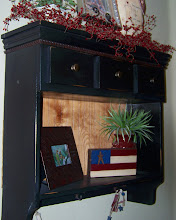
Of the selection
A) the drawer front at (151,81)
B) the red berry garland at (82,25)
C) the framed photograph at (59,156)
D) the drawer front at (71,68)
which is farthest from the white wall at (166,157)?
the drawer front at (71,68)

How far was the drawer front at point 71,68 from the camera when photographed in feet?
3.89

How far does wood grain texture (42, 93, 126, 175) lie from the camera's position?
152cm

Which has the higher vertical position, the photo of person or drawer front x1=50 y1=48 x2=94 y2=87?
drawer front x1=50 y1=48 x2=94 y2=87

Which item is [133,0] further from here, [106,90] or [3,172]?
[3,172]

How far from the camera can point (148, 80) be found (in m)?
1.62

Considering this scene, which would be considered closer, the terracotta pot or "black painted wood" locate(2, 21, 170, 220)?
"black painted wood" locate(2, 21, 170, 220)

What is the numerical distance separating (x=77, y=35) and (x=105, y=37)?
0.14 metres

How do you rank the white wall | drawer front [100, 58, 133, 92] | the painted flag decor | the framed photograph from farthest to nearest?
the white wall, the painted flag decor, drawer front [100, 58, 133, 92], the framed photograph

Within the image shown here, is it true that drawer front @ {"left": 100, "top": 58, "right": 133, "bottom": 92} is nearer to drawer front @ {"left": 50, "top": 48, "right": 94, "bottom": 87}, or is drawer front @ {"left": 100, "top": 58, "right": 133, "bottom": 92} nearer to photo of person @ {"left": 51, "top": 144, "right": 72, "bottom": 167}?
drawer front @ {"left": 50, "top": 48, "right": 94, "bottom": 87}

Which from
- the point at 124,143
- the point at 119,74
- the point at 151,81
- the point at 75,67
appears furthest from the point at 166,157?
the point at 75,67

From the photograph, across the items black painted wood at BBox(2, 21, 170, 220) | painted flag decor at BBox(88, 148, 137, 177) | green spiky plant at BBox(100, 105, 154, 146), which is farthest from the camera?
green spiky plant at BBox(100, 105, 154, 146)

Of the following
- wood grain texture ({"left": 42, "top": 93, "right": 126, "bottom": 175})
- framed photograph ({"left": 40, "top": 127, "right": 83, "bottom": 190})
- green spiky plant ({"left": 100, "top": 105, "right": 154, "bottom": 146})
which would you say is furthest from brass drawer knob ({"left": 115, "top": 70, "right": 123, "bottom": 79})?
framed photograph ({"left": 40, "top": 127, "right": 83, "bottom": 190})

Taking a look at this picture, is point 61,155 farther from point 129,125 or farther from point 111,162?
point 129,125

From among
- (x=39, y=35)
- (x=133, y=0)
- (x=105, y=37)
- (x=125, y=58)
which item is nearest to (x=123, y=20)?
(x=133, y=0)
